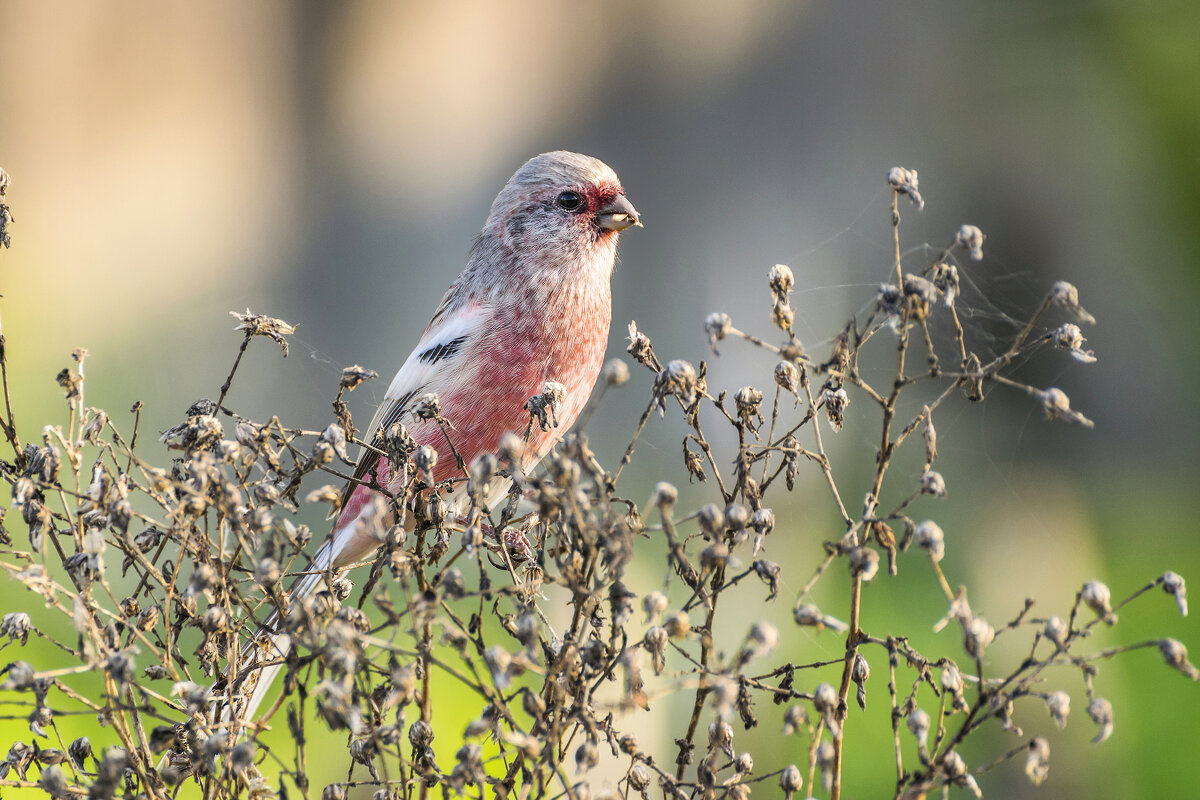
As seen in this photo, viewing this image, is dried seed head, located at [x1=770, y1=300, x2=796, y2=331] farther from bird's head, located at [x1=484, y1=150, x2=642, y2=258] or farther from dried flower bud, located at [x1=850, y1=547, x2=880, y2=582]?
bird's head, located at [x1=484, y1=150, x2=642, y2=258]

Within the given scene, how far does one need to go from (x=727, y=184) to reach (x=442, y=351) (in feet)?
5.92

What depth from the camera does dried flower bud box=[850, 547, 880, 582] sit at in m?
0.57

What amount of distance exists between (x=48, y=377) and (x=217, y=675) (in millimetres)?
2507

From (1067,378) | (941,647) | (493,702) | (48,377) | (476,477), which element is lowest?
(493,702)

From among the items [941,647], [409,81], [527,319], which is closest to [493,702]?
[527,319]

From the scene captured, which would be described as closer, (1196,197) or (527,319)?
(527,319)

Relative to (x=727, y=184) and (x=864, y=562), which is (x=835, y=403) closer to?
(x=864, y=562)

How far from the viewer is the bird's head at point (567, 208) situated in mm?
1313

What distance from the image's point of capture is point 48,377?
2.78 metres

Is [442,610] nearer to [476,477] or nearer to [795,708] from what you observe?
[476,477]

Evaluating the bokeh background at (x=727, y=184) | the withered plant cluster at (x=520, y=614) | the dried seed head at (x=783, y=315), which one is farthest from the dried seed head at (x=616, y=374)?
the bokeh background at (x=727, y=184)

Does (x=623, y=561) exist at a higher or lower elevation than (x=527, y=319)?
lower

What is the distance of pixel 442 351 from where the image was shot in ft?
4.33

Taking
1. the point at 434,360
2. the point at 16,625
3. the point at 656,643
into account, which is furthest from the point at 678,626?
the point at 434,360
